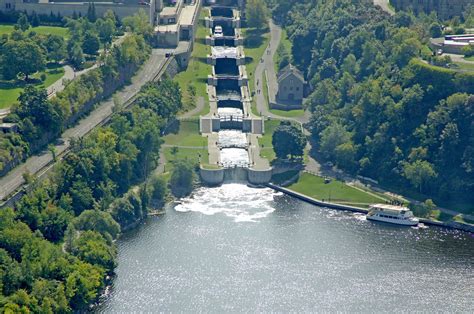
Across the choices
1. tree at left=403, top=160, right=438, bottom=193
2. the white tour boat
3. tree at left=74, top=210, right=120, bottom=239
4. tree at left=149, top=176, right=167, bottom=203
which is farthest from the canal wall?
tree at left=74, top=210, right=120, bottom=239

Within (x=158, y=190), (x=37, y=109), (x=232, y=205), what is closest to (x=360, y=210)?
(x=232, y=205)

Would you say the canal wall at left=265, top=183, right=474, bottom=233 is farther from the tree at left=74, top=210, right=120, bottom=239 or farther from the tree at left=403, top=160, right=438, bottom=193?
the tree at left=74, top=210, right=120, bottom=239

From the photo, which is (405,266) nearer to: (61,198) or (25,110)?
(61,198)

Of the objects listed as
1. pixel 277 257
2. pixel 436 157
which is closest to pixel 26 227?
pixel 277 257

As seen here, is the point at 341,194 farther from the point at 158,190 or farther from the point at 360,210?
the point at 158,190

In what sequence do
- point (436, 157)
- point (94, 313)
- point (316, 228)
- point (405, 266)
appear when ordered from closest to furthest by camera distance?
point (94, 313) → point (405, 266) → point (316, 228) → point (436, 157)

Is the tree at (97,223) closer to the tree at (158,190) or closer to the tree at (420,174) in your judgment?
the tree at (158,190)
